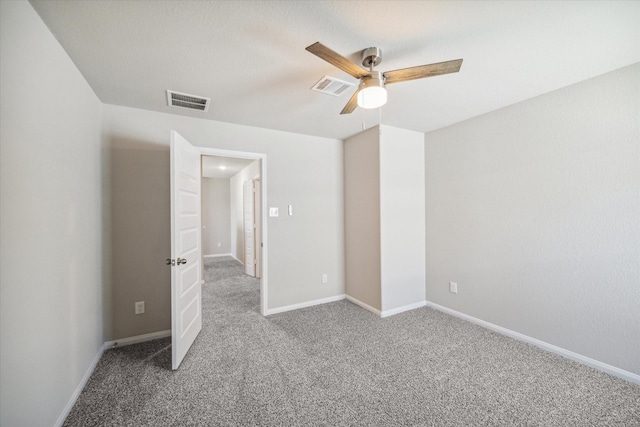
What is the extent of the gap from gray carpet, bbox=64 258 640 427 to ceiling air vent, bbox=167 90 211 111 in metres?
2.41

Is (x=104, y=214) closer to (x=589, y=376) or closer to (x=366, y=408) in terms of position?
(x=366, y=408)

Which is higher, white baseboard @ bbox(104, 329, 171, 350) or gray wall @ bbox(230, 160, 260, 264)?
gray wall @ bbox(230, 160, 260, 264)

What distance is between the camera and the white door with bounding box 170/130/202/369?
7.13 ft

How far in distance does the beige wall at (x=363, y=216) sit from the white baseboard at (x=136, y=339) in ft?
7.85

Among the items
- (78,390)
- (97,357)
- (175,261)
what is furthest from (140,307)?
(175,261)

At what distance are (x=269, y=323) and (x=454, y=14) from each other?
3.22 m

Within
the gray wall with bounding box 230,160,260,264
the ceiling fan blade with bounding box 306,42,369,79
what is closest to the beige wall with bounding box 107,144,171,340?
the ceiling fan blade with bounding box 306,42,369,79

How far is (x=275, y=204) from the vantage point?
3406 millimetres

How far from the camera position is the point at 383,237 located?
128 inches

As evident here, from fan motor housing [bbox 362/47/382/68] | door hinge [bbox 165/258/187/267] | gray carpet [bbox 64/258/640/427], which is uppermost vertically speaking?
fan motor housing [bbox 362/47/382/68]

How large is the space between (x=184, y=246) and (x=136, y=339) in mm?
1174

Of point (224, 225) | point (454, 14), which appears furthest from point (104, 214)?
point (224, 225)

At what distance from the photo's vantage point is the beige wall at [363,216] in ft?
10.8

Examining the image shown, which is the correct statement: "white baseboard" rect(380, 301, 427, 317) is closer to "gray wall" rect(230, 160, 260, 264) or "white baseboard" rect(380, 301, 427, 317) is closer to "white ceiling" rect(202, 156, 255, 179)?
"white ceiling" rect(202, 156, 255, 179)
